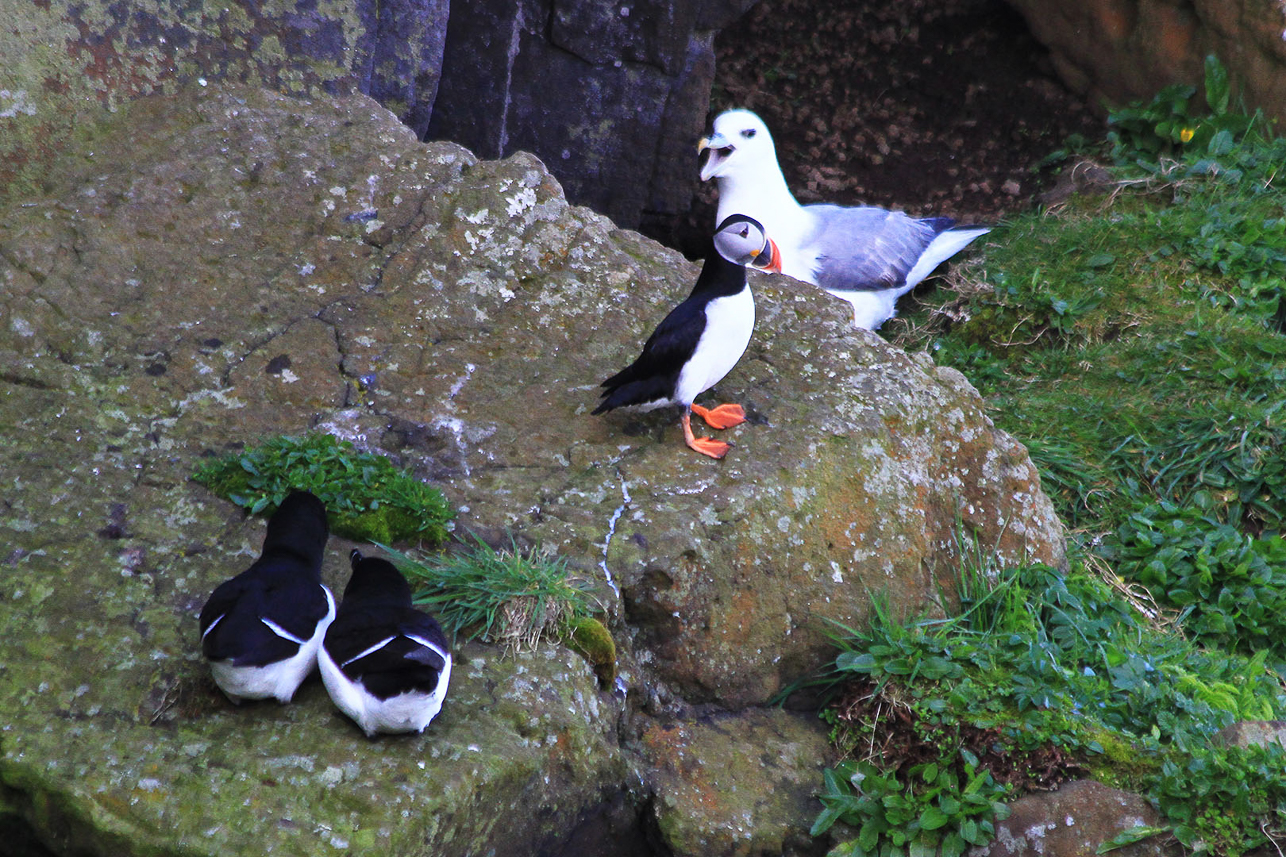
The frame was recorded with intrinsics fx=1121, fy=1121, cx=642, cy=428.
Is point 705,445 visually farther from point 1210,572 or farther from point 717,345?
point 1210,572

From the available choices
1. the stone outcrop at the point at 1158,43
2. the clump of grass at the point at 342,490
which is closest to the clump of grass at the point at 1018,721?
the clump of grass at the point at 342,490

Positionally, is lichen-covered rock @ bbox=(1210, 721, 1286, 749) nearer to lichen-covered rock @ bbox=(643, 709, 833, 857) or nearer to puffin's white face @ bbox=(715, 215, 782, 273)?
lichen-covered rock @ bbox=(643, 709, 833, 857)

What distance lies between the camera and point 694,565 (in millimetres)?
3162

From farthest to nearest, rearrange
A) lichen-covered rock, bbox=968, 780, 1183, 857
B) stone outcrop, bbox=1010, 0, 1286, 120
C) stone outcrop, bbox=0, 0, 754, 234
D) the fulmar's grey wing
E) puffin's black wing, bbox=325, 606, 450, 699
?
stone outcrop, bbox=1010, 0, 1286, 120
the fulmar's grey wing
stone outcrop, bbox=0, 0, 754, 234
lichen-covered rock, bbox=968, 780, 1183, 857
puffin's black wing, bbox=325, 606, 450, 699

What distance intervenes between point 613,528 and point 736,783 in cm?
77

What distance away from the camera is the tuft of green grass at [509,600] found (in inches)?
112

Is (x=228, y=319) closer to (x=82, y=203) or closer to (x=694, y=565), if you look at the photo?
(x=82, y=203)

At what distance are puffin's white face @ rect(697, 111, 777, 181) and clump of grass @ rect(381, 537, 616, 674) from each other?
3.28 meters

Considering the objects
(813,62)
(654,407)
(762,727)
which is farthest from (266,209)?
(813,62)

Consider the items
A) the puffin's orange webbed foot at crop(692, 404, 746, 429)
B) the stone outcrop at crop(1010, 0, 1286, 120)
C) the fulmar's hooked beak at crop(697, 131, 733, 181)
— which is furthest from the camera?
the stone outcrop at crop(1010, 0, 1286, 120)

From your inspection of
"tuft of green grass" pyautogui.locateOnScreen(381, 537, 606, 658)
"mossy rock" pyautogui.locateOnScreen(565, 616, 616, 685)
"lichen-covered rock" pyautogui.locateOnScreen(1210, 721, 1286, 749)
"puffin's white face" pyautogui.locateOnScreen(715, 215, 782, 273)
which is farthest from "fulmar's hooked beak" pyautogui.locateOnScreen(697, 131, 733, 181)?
"lichen-covered rock" pyautogui.locateOnScreen(1210, 721, 1286, 749)

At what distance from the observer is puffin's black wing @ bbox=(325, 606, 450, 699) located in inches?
91.7

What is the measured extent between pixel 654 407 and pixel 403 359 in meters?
0.85

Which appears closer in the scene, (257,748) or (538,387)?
(257,748)
